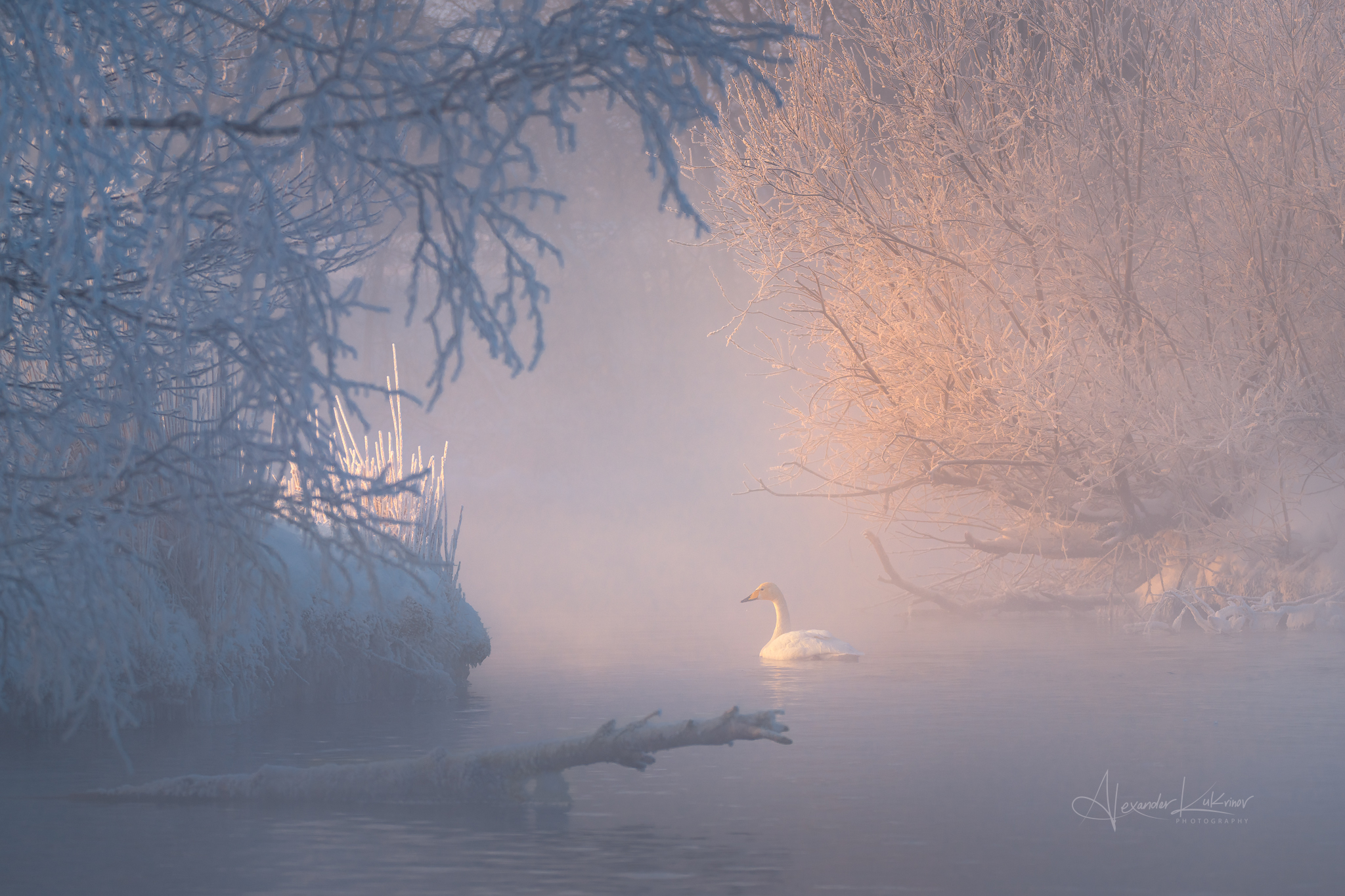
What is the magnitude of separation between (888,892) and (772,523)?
26.5 meters

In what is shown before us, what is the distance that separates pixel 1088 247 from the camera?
13633 mm

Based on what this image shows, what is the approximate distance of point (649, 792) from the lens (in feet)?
22.6

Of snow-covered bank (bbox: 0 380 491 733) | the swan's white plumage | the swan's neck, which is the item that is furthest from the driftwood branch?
the swan's neck

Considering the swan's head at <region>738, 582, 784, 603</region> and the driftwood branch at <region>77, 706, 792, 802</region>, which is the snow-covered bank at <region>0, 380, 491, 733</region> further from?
the swan's head at <region>738, 582, 784, 603</region>

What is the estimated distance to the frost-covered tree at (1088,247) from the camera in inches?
520

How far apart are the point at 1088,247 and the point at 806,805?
8668 millimetres

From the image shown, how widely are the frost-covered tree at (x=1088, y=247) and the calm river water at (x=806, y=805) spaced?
336 cm

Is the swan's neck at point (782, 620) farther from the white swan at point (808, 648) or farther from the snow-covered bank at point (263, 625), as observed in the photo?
the snow-covered bank at point (263, 625)

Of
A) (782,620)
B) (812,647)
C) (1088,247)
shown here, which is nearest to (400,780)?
(812,647)

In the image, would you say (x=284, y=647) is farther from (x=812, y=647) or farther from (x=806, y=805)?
(x=806, y=805)

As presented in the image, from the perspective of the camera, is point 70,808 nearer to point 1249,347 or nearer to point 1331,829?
point 1331,829

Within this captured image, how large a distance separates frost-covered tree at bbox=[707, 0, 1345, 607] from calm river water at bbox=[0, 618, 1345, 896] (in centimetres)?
336

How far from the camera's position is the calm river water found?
5.27m
